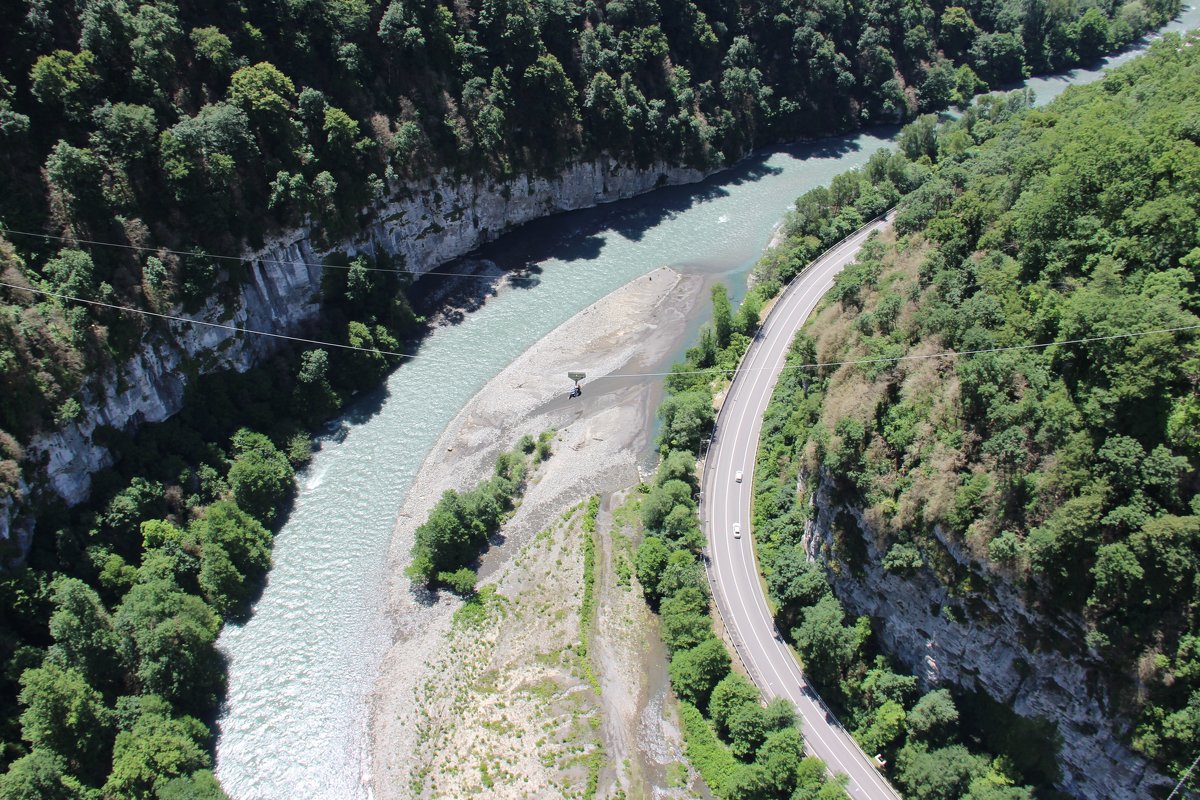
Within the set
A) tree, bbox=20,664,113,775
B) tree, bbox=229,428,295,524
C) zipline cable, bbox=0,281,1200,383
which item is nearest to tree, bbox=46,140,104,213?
zipline cable, bbox=0,281,1200,383

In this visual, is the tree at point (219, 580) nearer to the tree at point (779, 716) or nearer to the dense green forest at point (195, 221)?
the dense green forest at point (195, 221)

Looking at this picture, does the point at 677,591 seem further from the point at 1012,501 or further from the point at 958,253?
the point at 958,253

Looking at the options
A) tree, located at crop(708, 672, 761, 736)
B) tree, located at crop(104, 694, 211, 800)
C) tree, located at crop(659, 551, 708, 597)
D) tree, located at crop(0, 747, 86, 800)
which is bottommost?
tree, located at crop(708, 672, 761, 736)

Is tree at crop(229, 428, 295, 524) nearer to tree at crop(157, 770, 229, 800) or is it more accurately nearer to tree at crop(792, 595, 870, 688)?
tree at crop(157, 770, 229, 800)

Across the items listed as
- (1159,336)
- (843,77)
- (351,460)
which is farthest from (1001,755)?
(843,77)

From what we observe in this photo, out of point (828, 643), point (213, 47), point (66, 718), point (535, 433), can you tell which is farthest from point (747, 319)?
point (66, 718)

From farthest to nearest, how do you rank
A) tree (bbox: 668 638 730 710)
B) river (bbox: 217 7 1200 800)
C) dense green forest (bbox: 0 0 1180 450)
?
dense green forest (bbox: 0 0 1180 450) → tree (bbox: 668 638 730 710) → river (bbox: 217 7 1200 800)
